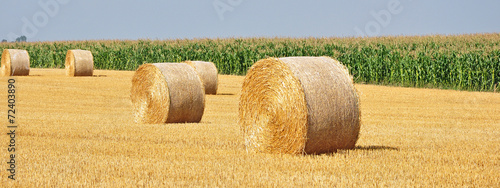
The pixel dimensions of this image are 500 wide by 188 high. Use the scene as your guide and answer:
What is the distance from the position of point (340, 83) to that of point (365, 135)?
10.1 feet

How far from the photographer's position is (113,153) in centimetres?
985

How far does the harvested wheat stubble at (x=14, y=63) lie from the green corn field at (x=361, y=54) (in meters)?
13.2

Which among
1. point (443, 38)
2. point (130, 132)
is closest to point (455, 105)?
point (130, 132)

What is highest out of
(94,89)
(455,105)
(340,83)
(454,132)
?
(340,83)

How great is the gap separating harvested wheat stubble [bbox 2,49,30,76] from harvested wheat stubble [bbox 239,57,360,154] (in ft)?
77.4

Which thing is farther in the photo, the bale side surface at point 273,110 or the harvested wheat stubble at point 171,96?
the harvested wheat stubble at point 171,96

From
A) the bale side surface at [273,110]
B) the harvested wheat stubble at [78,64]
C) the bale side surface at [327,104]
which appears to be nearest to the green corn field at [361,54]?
the harvested wheat stubble at [78,64]

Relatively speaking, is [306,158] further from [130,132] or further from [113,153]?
[130,132]

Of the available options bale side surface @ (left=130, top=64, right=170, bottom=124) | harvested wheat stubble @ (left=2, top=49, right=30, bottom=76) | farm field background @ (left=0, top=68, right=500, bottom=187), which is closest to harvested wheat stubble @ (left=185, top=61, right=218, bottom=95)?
farm field background @ (left=0, top=68, right=500, bottom=187)

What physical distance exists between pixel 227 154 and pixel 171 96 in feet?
17.5

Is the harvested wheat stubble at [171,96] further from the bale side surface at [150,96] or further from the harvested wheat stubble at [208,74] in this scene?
the harvested wheat stubble at [208,74]

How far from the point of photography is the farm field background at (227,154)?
25.3 ft

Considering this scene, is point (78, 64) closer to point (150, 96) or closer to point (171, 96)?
point (150, 96)

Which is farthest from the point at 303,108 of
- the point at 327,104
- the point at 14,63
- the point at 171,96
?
the point at 14,63
